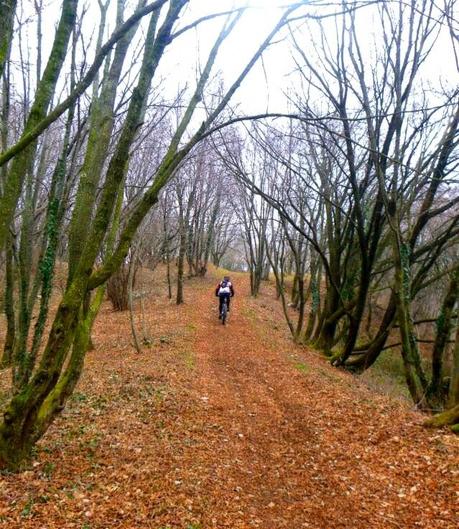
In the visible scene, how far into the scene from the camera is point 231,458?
5395 mm

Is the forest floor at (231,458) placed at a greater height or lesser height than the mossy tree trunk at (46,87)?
lesser

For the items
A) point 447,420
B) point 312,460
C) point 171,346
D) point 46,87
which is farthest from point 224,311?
point 46,87

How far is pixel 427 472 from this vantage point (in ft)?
16.1

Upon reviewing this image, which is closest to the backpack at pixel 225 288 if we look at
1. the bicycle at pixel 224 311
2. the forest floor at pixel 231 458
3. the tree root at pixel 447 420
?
the bicycle at pixel 224 311

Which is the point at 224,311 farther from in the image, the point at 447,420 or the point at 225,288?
the point at 447,420

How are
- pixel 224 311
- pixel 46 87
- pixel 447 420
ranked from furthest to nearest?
pixel 224 311 < pixel 447 420 < pixel 46 87

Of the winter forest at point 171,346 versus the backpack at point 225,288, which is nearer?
the winter forest at point 171,346

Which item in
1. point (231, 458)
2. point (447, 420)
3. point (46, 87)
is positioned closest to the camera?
point (46, 87)

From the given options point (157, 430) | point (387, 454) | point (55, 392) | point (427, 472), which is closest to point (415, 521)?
point (427, 472)

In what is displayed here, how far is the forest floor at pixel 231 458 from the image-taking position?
4062 mm

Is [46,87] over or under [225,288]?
over

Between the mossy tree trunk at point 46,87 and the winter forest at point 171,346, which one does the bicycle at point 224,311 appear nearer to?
the winter forest at point 171,346

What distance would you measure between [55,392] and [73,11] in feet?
12.8

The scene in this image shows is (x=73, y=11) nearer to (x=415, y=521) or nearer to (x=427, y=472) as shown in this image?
(x=415, y=521)
